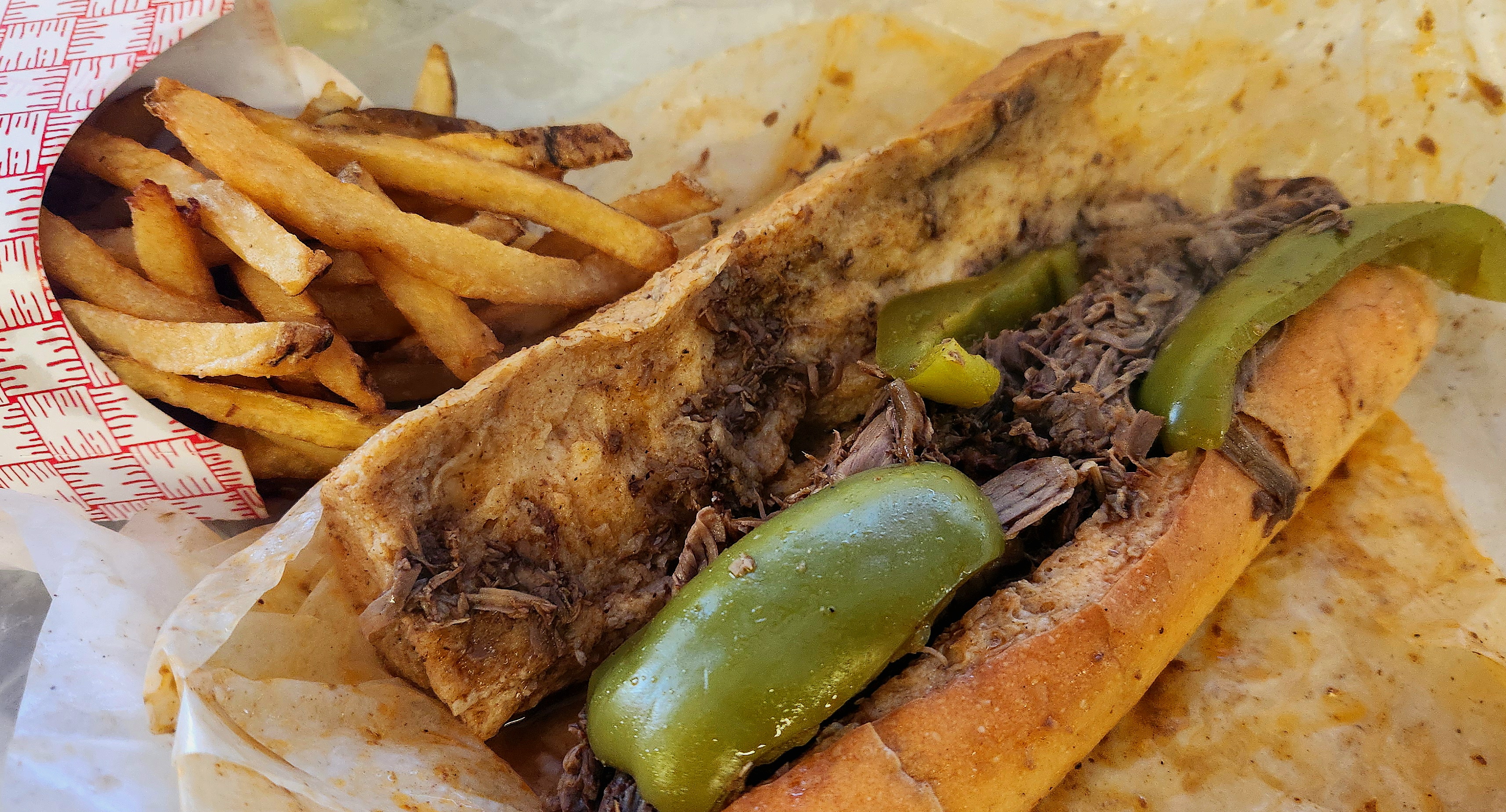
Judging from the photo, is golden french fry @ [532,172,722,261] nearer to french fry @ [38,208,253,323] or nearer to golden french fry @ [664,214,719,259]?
golden french fry @ [664,214,719,259]

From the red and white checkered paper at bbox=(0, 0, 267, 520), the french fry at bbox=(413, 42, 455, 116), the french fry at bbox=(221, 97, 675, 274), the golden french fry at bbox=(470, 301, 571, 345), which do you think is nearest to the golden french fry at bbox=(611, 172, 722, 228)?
the french fry at bbox=(221, 97, 675, 274)

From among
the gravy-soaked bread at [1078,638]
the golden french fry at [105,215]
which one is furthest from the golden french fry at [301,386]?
the gravy-soaked bread at [1078,638]

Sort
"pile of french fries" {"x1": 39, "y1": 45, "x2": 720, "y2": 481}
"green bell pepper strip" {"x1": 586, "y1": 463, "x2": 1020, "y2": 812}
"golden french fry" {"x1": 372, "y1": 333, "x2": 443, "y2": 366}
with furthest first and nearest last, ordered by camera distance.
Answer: "golden french fry" {"x1": 372, "y1": 333, "x2": 443, "y2": 366}
"pile of french fries" {"x1": 39, "y1": 45, "x2": 720, "y2": 481}
"green bell pepper strip" {"x1": 586, "y1": 463, "x2": 1020, "y2": 812}

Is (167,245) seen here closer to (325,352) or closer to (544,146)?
(325,352)

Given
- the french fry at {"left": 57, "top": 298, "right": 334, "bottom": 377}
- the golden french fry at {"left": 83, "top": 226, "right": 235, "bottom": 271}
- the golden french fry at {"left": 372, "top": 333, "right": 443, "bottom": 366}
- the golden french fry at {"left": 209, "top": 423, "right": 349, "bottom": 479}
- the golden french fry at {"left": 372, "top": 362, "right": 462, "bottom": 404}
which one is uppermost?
the golden french fry at {"left": 83, "top": 226, "right": 235, "bottom": 271}

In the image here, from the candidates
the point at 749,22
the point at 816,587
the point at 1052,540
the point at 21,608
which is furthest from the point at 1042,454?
the point at 21,608

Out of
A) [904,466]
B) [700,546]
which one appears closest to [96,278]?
[700,546]
